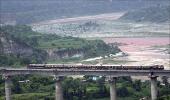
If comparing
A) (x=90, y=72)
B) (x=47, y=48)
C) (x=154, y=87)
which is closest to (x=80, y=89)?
(x=90, y=72)

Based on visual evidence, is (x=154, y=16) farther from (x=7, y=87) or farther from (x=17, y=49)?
(x=7, y=87)

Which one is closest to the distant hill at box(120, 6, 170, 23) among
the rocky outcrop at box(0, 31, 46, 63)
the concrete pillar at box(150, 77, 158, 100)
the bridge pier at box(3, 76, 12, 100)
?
the rocky outcrop at box(0, 31, 46, 63)

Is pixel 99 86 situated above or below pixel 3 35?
below

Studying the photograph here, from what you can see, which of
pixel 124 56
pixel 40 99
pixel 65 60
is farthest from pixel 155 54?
pixel 40 99

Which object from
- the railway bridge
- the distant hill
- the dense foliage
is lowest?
the dense foliage

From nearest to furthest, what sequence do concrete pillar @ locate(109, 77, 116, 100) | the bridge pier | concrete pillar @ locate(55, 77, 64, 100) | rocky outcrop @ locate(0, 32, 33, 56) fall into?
concrete pillar @ locate(109, 77, 116, 100) < concrete pillar @ locate(55, 77, 64, 100) < the bridge pier < rocky outcrop @ locate(0, 32, 33, 56)

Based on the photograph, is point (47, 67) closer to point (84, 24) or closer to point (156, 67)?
point (156, 67)

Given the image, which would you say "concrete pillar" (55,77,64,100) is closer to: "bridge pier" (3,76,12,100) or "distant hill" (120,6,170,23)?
"bridge pier" (3,76,12,100)

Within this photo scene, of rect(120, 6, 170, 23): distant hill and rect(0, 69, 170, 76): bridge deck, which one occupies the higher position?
rect(120, 6, 170, 23): distant hill
